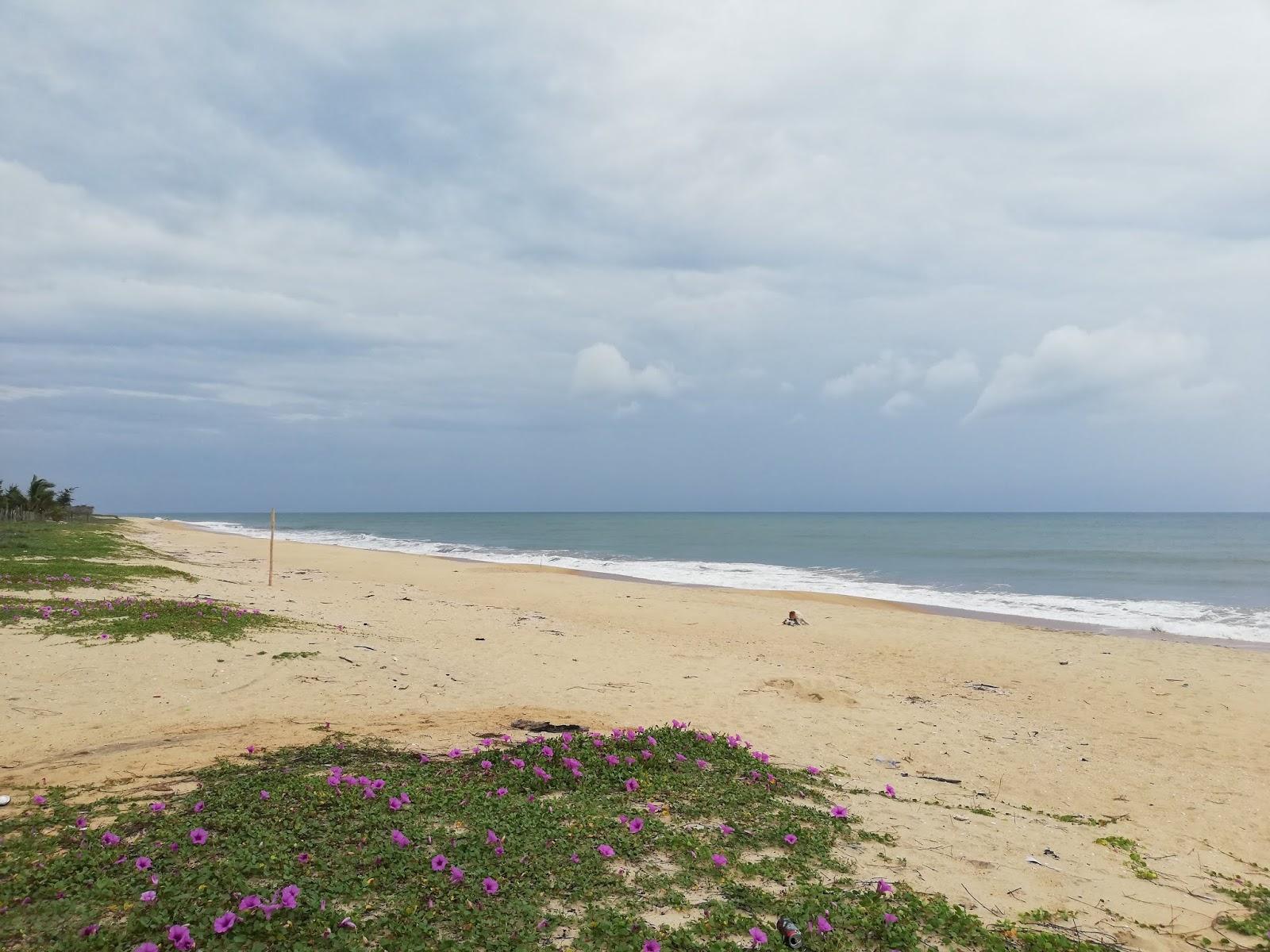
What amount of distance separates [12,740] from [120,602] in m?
7.05

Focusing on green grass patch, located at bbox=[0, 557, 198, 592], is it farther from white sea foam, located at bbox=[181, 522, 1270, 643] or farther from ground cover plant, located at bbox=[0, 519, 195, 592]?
white sea foam, located at bbox=[181, 522, 1270, 643]

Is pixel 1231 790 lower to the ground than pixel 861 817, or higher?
lower

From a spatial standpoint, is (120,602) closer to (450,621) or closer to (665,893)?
(450,621)

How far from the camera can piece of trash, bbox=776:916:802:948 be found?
361 cm

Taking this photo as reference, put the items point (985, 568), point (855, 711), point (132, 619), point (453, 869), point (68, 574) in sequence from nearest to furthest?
point (453, 869)
point (855, 711)
point (132, 619)
point (68, 574)
point (985, 568)

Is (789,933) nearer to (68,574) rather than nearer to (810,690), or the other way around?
(810,690)

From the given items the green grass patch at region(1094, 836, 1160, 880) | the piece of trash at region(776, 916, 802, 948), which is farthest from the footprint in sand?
the piece of trash at region(776, 916, 802, 948)

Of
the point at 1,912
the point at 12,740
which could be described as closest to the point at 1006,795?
the point at 1,912

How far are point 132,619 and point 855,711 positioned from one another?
11.1m

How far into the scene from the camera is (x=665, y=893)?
4078mm

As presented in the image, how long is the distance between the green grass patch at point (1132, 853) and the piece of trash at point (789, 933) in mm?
2996

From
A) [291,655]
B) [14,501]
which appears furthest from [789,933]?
[14,501]

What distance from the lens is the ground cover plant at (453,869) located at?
3.53m

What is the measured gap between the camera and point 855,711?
10.0 meters
